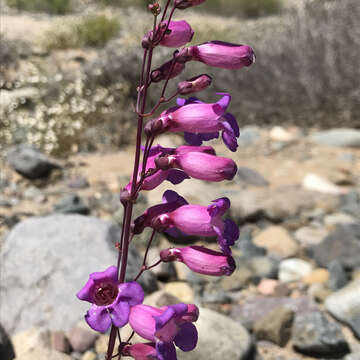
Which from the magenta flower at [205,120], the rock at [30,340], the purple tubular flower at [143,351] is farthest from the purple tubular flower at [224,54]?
the rock at [30,340]

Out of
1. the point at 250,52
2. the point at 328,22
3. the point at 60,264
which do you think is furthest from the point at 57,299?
the point at 328,22

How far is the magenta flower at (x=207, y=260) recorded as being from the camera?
165cm

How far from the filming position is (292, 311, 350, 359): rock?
10.2 feet

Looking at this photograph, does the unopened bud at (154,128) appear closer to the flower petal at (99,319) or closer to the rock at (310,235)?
the flower petal at (99,319)

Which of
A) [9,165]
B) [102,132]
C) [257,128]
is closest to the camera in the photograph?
[9,165]

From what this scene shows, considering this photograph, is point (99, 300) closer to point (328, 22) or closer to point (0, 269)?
point (0, 269)

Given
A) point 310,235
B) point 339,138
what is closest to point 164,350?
point 310,235

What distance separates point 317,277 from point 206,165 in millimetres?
2593

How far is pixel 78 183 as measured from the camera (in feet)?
18.0

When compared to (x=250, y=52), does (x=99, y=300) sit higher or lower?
lower

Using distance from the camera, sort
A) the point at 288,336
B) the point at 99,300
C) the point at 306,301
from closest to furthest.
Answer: the point at 99,300 → the point at 288,336 → the point at 306,301

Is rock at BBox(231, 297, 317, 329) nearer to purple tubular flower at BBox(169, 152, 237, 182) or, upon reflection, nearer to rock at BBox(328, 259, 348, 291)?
rock at BBox(328, 259, 348, 291)

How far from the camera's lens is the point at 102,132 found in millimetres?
7227

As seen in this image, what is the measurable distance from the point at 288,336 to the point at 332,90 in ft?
16.9
